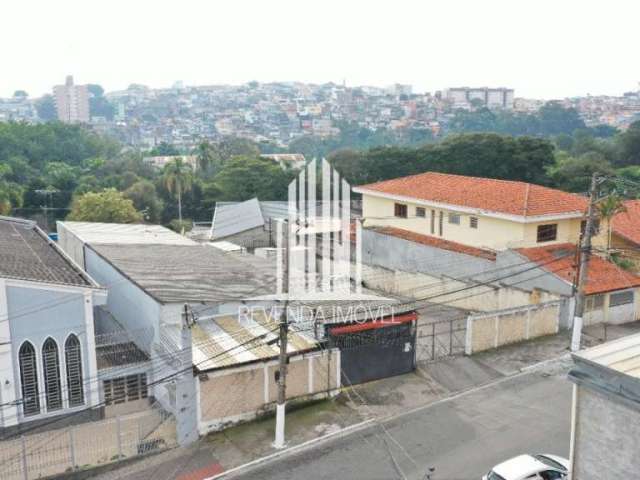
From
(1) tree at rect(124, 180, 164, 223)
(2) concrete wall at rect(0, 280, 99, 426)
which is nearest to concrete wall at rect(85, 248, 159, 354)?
(2) concrete wall at rect(0, 280, 99, 426)

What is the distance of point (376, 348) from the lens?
722 inches

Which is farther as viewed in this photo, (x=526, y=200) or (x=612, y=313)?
(x=526, y=200)

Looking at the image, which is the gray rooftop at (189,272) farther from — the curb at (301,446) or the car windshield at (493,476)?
the car windshield at (493,476)

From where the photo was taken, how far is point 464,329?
21.1 m

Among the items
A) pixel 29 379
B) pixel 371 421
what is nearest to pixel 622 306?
pixel 371 421

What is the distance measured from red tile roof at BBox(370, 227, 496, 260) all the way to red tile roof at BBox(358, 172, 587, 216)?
1.76 m

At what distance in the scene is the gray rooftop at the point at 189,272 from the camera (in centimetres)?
1909

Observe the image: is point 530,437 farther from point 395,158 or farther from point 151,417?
point 395,158

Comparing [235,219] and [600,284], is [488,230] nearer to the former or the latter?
[600,284]

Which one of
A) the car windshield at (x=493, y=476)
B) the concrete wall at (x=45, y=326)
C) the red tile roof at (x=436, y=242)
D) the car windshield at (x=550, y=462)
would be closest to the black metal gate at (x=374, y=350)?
the car windshield at (x=493, y=476)

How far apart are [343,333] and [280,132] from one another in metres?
174

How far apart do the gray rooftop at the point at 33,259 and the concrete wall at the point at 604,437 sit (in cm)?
1238

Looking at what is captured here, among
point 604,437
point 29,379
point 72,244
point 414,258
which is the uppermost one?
point 604,437

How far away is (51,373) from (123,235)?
46.5 feet
